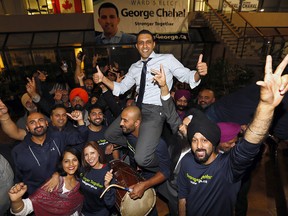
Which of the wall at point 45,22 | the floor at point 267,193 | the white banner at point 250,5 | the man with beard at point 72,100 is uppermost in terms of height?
the white banner at point 250,5

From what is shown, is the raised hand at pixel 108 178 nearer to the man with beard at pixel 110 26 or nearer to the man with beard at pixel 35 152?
the man with beard at pixel 35 152

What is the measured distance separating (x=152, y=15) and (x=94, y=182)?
8128 mm

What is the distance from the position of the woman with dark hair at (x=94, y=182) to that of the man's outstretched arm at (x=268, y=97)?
5.53 feet

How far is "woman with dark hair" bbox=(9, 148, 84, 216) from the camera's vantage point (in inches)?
91.6

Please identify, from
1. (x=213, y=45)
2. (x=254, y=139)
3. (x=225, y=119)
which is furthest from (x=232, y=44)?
(x=254, y=139)

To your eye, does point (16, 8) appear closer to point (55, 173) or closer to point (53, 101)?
point (53, 101)

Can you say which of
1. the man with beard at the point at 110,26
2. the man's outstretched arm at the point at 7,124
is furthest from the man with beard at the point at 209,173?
the man with beard at the point at 110,26

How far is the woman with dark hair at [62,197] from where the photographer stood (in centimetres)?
233

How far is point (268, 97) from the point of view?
145 centimetres

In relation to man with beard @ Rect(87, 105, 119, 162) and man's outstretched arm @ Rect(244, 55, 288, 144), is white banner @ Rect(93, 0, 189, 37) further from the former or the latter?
man's outstretched arm @ Rect(244, 55, 288, 144)

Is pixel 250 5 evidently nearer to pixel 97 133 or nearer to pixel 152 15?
pixel 152 15

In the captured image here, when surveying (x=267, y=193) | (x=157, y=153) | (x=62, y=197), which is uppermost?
(x=157, y=153)

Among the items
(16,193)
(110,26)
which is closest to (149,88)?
(16,193)

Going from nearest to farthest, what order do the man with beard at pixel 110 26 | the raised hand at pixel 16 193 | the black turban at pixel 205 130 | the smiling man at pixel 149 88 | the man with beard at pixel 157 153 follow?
the black turban at pixel 205 130, the raised hand at pixel 16 193, the man with beard at pixel 157 153, the smiling man at pixel 149 88, the man with beard at pixel 110 26
